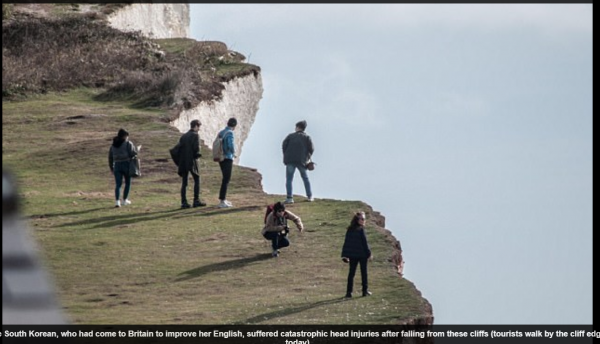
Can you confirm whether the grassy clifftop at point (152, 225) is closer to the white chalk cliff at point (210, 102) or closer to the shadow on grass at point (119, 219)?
the shadow on grass at point (119, 219)

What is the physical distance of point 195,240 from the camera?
2292 centimetres

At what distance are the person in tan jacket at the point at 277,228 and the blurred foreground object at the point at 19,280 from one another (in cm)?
1892

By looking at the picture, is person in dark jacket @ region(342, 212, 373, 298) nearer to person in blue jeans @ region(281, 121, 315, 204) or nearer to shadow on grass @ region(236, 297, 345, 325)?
shadow on grass @ region(236, 297, 345, 325)

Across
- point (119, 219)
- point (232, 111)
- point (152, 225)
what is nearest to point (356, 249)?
point (152, 225)

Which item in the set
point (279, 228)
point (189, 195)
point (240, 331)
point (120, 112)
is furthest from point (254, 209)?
point (120, 112)

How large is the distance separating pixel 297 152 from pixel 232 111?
20781 millimetres

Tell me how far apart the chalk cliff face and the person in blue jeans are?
27.6 metres

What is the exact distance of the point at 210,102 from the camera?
44.6 m

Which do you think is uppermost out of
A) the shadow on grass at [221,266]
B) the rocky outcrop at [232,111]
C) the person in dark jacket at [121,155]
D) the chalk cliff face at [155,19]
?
the chalk cliff face at [155,19]

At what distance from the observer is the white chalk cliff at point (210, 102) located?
1720 inches

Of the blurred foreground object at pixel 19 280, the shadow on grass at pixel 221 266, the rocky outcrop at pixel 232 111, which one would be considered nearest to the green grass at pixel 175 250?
the shadow on grass at pixel 221 266

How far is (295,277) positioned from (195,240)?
3736 millimetres

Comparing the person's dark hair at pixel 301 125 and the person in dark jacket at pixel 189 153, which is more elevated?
the person's dark hair at pixel 301 125

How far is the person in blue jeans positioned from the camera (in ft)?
88.1
